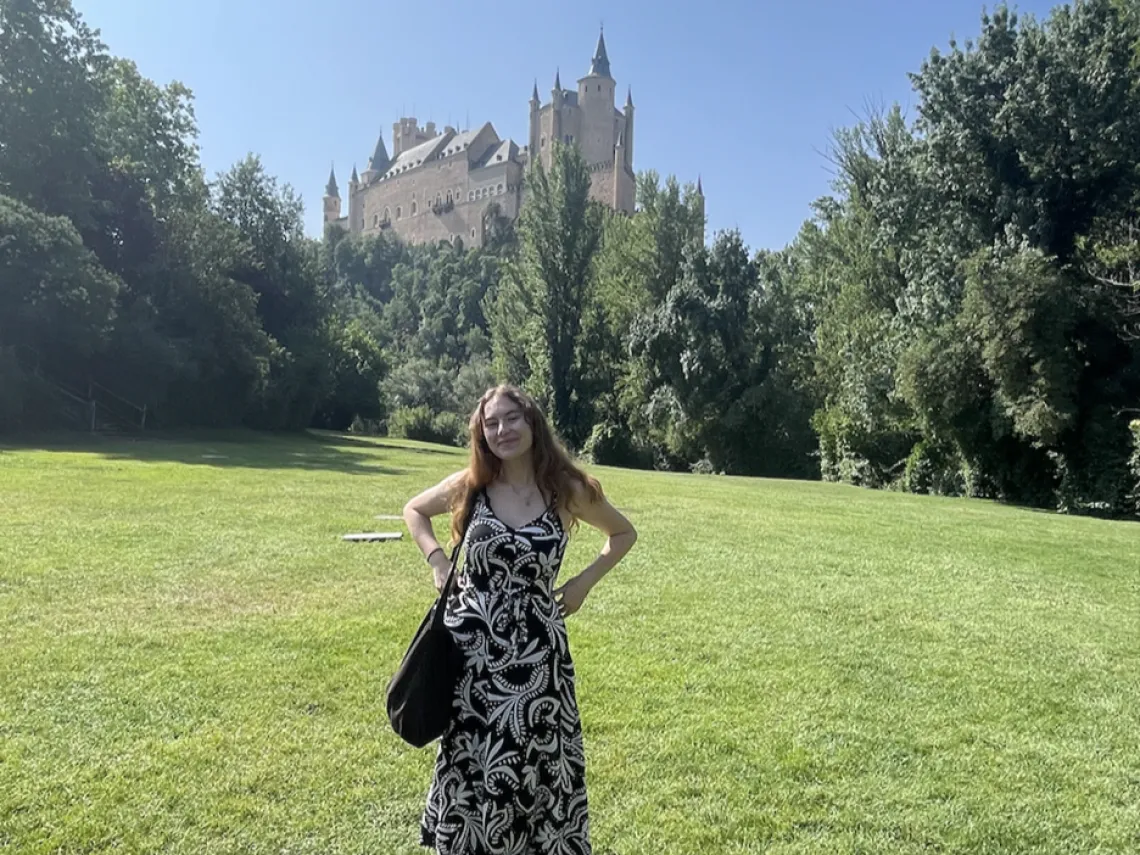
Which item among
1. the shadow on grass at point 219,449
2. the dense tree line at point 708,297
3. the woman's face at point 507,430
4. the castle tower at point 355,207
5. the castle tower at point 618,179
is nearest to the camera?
the woman's face at point 507,430

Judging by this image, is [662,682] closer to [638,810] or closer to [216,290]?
[638,810]

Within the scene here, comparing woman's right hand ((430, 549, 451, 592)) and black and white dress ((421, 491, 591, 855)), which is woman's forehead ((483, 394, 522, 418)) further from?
woman's right hand ((430, 549, 451, 592))

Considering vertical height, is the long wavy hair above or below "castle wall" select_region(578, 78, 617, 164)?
below

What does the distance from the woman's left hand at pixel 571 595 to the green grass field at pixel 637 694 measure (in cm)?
104

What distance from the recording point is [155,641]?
5453 millimetres

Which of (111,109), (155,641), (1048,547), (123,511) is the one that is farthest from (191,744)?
(111,109)

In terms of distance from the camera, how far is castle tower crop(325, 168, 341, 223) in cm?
13025

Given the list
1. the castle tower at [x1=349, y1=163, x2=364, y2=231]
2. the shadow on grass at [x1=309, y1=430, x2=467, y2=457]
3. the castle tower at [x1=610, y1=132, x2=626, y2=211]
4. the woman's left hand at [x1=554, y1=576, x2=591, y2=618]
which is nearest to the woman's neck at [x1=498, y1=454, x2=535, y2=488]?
the woman's left hand at [x1=554, y1=576, x2=591, y2=618]

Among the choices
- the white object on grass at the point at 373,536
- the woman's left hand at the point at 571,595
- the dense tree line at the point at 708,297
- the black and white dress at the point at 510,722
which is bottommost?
the white object on grass at the point at 373,536

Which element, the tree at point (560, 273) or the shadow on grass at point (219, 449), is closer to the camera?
the shadow on grass at point (219, 449)

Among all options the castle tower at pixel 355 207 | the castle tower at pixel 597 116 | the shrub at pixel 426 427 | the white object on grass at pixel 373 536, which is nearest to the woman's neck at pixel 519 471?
the white object on grass at pixel 373 536

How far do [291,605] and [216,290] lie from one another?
26930 millimetres

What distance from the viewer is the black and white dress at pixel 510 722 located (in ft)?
8.73

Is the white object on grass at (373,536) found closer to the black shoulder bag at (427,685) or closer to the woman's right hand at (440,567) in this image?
the woman's right hand at (440,567)
